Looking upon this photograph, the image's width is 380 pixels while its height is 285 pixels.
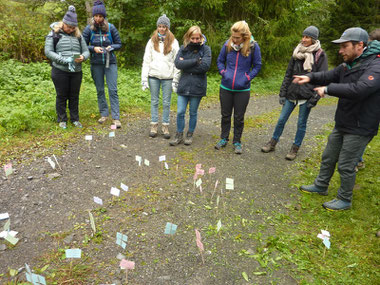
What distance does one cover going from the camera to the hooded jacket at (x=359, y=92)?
10.2 ft

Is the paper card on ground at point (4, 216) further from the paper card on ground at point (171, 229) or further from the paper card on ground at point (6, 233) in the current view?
the paper card on ground at point (171, 229)

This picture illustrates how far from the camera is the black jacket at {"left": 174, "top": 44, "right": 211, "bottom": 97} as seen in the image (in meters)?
4.80

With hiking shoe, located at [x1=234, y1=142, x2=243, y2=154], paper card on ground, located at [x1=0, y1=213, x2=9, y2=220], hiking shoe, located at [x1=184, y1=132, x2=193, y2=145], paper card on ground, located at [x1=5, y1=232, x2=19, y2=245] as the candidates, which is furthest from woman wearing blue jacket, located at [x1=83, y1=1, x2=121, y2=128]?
paper card on ground, located at [x1=5, y1=232, x2=19, y2=245]

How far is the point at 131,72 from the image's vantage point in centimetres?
1060

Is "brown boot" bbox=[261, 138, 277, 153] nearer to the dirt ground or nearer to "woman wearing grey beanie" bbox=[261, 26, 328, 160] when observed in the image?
the dirt ground

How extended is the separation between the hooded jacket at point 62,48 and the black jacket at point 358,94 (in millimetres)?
4342

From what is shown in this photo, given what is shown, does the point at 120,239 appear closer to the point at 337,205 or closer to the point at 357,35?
the point at 337,205

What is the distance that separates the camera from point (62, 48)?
5.00 meters

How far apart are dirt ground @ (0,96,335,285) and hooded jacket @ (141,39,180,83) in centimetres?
133

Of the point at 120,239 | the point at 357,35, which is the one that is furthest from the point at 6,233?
the point at 357,35

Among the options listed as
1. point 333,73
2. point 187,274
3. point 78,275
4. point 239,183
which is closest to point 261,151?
point 239,183

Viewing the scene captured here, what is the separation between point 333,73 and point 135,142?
3636mm

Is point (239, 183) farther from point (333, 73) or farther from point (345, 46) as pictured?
point (345, 46)

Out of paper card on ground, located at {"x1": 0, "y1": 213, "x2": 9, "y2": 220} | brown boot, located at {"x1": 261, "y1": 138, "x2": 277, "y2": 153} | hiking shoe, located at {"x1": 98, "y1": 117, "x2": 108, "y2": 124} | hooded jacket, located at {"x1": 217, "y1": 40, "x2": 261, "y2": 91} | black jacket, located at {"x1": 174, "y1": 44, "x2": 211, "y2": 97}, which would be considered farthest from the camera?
hiking shoe, located at {"x1": 98, "y1": 117, "x2": 108, "y2": 124}
